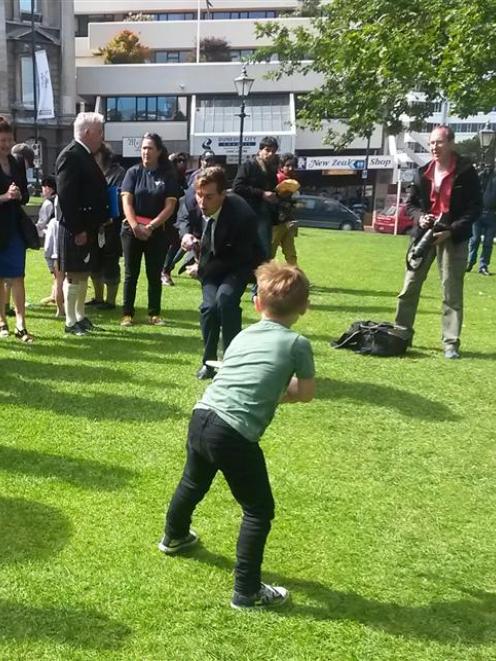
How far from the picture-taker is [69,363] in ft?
19.9

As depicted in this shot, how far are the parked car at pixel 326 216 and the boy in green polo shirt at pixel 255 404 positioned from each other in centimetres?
2938

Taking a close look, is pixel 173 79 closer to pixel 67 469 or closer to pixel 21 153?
pixel 21 153

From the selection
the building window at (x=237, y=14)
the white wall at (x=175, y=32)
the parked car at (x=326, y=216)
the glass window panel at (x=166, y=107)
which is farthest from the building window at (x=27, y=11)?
the parked car at (x=326, y=216)

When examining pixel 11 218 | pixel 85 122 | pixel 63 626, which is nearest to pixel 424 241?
pixel 85 122

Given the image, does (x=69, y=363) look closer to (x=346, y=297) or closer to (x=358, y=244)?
(x=346, y=297)

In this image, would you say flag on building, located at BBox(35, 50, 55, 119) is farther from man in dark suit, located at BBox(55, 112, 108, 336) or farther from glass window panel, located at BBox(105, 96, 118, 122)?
man in dark suit, located at BBox(55, 112, 108, 336)

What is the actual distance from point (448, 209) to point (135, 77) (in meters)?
47.0

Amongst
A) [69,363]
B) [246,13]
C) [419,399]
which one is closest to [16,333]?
[69,363]

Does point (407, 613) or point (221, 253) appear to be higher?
point (221, 253)

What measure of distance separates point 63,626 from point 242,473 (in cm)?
86

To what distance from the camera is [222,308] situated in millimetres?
5352

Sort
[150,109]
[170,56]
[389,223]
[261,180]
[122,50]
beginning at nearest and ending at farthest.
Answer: [261,180] < [389,223] < [150,109] < [122,50] < [170,56]

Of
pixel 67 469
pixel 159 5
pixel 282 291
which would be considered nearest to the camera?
pixel 282 291

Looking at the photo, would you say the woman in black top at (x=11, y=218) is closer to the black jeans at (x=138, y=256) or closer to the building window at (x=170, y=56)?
the black jeans at (x=138, y=256)
